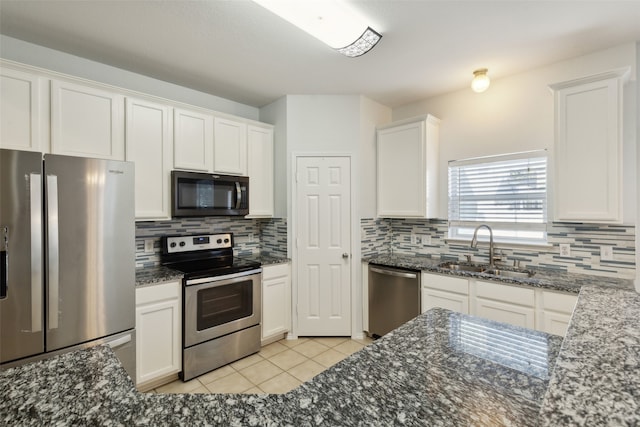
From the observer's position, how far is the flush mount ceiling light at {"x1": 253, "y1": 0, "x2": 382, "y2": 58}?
175 centimetres

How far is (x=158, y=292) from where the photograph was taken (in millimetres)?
2340

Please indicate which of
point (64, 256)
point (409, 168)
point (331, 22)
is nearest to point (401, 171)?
point (409, 168)

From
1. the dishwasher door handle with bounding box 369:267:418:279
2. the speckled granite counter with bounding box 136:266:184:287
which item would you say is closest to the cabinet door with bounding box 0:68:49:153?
the speckled granite counter with bounding box 136:266:184:287

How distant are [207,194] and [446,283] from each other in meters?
2.34

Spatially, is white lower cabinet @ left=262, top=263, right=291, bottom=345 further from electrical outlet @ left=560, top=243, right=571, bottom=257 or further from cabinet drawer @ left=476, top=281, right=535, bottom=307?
electrical outlet @ left=560, top=243, right=571, bottom=257

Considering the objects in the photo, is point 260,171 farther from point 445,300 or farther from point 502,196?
point 502,196

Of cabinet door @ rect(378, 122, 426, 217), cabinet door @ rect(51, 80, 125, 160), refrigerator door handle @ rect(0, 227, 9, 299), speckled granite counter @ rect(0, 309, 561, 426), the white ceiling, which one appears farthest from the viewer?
cabinet door @ rect(378, 122, 426, 217)

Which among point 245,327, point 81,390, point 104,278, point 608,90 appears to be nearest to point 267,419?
point 81,390

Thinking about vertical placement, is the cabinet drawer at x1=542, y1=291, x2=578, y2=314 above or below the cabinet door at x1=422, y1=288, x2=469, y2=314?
above

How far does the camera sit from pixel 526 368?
0.93 metres

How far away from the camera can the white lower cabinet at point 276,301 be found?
121 inches

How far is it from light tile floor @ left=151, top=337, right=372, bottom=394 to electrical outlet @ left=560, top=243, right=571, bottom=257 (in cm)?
199

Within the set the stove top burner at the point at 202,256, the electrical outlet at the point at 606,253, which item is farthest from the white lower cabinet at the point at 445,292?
the stove top burner at the point at 202,256

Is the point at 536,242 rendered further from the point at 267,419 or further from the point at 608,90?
the point at 267,419
